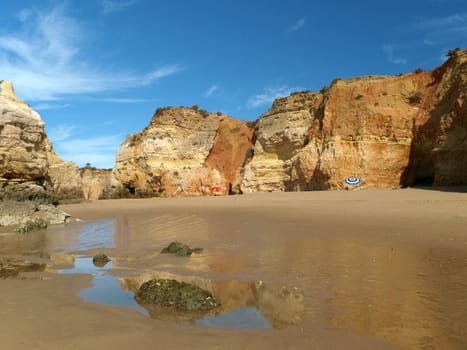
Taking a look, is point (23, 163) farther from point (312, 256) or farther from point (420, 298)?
point (420, 298)

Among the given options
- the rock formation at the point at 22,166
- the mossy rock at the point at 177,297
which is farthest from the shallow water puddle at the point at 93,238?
the mossy rock at the point at 177,297

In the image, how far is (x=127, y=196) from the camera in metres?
31.8

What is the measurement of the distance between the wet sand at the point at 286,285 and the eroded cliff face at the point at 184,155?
22.7m

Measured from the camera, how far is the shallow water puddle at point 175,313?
9.73 feet

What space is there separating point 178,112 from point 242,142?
21.7 ft

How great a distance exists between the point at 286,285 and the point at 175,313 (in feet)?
4.57

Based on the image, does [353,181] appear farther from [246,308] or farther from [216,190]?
[246,308]

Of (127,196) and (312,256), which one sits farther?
(127,196)

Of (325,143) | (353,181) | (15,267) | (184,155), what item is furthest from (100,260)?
(184,155)

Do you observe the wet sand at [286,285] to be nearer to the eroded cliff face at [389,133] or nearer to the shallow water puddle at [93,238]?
the shallow water puddle at [93,238]

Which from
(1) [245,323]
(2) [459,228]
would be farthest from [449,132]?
(1) [245,323]

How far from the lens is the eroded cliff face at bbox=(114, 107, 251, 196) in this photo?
31.4m

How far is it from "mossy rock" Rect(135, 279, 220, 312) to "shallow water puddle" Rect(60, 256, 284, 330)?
10 centimetres

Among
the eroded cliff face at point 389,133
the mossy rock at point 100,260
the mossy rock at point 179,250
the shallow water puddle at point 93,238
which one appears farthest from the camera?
the eroded cliff face at point 389,133
